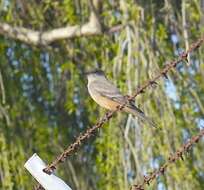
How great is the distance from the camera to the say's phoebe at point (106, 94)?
5.32m

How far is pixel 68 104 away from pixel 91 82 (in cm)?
128

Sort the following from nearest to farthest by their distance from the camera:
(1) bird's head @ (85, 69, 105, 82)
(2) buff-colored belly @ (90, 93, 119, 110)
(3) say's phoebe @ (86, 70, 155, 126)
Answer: (3) say's phoebe @ (86, 70, 155, 126) < (2) buff-colored belly @ (90, 93, 119, 110) < (1) bird's head @ (85, 69, 105, 82)

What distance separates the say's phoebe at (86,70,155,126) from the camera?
532 centimetres

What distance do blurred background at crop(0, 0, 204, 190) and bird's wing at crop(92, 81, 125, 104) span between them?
0.31 meters

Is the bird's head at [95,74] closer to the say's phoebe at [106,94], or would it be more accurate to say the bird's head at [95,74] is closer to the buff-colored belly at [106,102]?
the say's phoebe at [106,94]

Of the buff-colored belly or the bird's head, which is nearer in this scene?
the buff-colored belly

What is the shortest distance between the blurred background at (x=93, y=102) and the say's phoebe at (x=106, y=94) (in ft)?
1.00

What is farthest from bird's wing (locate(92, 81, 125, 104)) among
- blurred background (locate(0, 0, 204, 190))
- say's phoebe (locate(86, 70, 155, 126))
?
blurred background (locate(0, 0, 204, 190))

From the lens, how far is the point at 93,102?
23.0 ft

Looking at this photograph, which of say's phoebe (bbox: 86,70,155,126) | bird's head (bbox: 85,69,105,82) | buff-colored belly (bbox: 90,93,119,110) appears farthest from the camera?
bird's head (bbox: 85,69,105,82)

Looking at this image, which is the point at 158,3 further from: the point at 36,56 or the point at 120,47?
the point at 36,56

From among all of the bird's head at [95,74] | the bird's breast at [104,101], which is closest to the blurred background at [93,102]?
the bird's head at [95,74]

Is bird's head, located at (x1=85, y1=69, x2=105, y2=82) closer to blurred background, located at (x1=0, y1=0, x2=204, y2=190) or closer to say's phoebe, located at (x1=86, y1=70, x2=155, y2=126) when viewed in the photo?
say's phoebe, located at (x1=86, y1=70, x2=155, y2=126)

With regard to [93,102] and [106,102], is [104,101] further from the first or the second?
[93,102]
